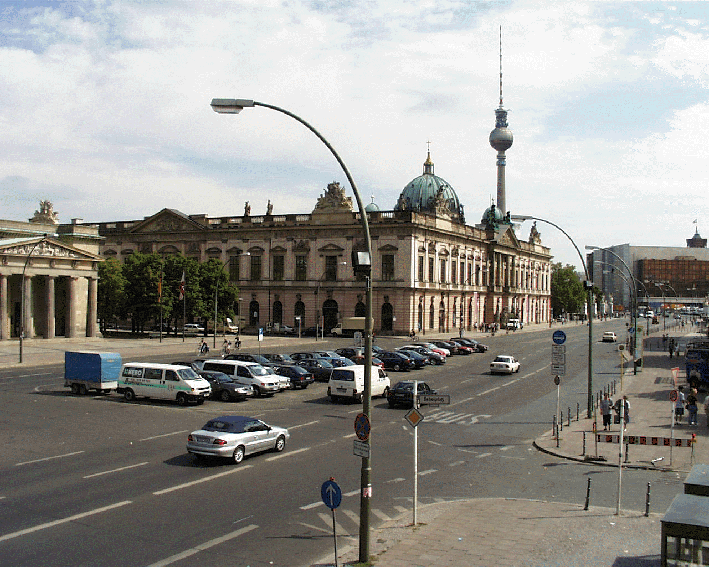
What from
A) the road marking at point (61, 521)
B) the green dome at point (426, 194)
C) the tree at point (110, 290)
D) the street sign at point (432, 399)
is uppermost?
the green dome at point (426, 194)

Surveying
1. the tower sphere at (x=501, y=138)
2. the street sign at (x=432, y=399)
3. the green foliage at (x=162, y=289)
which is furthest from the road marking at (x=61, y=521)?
the tower sphere at (x=501, y=138)

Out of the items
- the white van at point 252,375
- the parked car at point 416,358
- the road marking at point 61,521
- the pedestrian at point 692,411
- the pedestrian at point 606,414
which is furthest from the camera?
the parked car at point 416,358

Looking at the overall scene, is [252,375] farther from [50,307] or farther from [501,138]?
[501,138]

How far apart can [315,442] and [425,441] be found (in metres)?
3.93

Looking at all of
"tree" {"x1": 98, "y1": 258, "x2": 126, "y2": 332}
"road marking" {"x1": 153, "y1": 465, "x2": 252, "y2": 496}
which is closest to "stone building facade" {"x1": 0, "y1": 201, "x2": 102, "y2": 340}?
"tree" {"x1": 98, "y1": 258, "x2": 126, "y2": 332}

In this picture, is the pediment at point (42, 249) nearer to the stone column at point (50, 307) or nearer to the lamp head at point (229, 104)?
the stone column at point (50, 307)

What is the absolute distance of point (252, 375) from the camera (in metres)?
36.2

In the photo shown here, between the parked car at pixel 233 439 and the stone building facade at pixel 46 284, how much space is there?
49.7m

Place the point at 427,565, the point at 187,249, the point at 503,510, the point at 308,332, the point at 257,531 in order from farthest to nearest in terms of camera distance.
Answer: the point at 187,249
the point at 308,332
the point at 503,510
the point at 257,531
the point at 427,565

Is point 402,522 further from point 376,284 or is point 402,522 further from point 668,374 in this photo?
point 376,284

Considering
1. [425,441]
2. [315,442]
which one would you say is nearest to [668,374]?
[425,441]

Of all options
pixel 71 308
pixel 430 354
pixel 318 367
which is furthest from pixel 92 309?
pixel 318 367

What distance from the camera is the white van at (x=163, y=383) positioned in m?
32.4

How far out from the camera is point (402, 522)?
50.8ft
